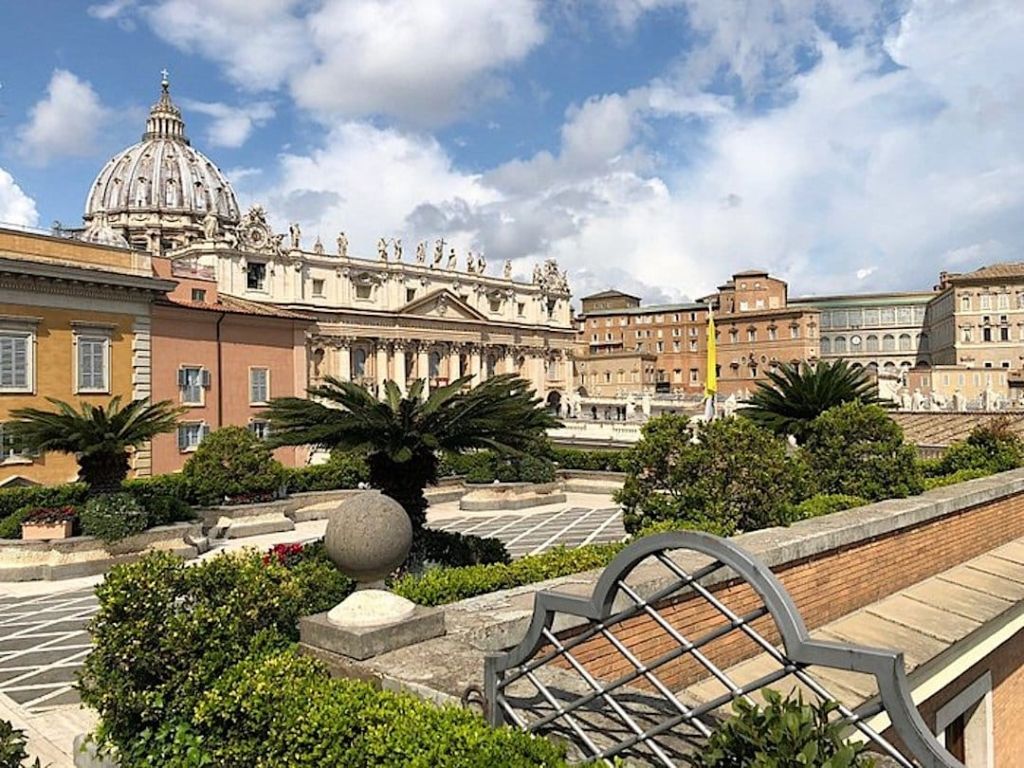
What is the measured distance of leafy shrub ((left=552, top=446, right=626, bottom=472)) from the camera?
104 feet

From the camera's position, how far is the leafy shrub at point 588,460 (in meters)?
31.5

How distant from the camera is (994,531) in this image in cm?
1135

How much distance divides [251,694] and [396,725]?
55.3 inches

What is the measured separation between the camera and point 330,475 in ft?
91.0

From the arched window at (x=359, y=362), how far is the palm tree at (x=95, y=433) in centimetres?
4324

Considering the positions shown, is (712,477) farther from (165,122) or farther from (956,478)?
(165,122)

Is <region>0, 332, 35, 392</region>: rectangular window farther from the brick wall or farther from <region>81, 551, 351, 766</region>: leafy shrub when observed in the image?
the brick wall

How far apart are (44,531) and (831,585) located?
16862 millimetres


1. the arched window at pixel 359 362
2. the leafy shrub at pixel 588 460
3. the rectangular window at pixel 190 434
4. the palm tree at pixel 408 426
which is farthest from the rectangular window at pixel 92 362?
the arched window at pixel 359 362

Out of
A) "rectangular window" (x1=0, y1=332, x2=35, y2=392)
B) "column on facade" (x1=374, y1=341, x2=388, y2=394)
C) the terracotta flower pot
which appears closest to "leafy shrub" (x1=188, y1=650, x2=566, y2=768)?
the terracotta flower pot

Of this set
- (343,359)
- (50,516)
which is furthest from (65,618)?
(343,359)

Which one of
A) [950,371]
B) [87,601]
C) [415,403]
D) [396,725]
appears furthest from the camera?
[950,371]

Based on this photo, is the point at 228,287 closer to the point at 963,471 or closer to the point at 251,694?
the point at 963,471

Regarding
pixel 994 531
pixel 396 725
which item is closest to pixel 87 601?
pixel 396 725
